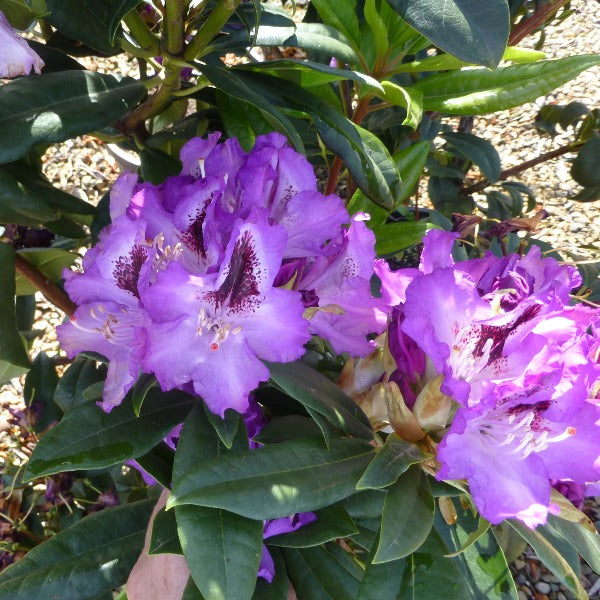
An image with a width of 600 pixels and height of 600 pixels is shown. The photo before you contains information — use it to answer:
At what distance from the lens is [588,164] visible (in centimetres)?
183

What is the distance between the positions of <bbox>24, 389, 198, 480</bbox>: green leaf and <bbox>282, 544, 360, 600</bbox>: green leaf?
24cm

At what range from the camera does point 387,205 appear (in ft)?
2.75

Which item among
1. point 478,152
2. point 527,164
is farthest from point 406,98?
point 527,164

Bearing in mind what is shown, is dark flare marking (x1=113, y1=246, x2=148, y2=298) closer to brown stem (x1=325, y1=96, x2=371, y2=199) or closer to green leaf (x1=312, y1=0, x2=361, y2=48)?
brown stem (x1=325, y1=96, x2=371, y2=199)

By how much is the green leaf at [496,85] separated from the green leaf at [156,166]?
40cm

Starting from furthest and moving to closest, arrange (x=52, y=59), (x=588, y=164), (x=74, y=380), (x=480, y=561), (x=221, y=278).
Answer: (x=588, y=164) < (x=74, y=380) < (x=52, y=59) < (x=480, y=561) < (x=221, y=278)

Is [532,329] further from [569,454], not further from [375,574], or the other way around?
[375,574]

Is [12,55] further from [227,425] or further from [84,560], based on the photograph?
[84,560]

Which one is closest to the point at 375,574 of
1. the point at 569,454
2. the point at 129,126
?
the point at 569,454

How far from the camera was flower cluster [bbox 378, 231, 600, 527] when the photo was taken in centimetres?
62

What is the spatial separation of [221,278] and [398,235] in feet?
1.74

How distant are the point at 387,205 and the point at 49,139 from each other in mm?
400

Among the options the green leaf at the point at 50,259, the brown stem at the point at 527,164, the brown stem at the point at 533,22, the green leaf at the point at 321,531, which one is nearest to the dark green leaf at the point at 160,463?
the green leaf at the point at 321,531

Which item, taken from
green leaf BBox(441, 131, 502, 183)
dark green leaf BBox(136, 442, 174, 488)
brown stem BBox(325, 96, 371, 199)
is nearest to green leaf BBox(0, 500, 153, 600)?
dark green leaf BBox(136, 442, 174, 488)
